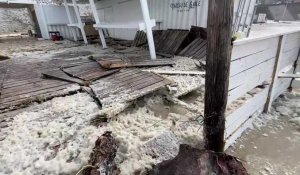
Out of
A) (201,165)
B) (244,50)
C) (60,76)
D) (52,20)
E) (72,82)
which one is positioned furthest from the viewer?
(52,20)

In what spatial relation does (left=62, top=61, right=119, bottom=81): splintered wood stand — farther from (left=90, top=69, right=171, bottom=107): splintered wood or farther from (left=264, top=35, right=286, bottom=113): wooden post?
(left=264, top=35, right=286, bottom=113): wooden post

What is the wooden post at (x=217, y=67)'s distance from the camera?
1.66 meters

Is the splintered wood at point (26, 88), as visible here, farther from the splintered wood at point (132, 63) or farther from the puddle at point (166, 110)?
the puddle at point (166, 110)

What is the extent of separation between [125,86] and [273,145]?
8.23 feet

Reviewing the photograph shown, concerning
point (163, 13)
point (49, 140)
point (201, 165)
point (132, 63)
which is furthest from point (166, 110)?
point (163, 13)

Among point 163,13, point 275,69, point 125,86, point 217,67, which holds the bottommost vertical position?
point 125,86

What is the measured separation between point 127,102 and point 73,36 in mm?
9848

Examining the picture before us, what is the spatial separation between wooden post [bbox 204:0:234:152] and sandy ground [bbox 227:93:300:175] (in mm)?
660

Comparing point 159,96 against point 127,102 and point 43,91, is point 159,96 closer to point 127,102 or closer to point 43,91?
point 127,102

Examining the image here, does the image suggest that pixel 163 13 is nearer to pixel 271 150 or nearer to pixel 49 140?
pixel 271 150

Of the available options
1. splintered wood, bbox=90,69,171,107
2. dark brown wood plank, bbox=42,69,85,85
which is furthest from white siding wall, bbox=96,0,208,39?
dark brown wood plank, bbox=42,69,85,85

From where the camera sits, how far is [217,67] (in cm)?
183

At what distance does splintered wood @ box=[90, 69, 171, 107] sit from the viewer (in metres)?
3.12

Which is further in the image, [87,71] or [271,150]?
[87,71]
